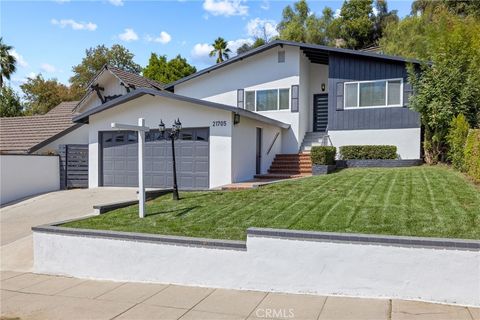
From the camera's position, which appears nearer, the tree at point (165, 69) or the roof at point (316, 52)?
the roof at point (316, 52)

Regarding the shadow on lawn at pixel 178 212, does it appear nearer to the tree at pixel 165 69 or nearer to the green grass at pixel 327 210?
the green grass at pixel 327 210

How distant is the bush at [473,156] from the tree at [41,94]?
38.4 meters

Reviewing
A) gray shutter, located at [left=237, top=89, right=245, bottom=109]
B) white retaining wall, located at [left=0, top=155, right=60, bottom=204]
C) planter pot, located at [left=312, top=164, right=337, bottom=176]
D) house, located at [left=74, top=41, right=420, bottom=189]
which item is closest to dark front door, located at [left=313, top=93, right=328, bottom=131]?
house, located at [left=74, top=41, right=420, bottom=189]

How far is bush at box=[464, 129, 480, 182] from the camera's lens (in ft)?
28.6

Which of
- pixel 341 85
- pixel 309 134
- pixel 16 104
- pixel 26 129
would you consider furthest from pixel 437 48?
pixel 16 104

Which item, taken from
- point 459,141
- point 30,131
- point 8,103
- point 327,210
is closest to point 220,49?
point 8,103

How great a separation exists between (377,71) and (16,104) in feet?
105

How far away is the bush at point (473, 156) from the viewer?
343 inches

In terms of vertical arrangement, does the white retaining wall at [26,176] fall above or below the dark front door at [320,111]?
below

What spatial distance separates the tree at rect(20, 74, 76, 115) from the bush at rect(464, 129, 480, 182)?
1510 inches

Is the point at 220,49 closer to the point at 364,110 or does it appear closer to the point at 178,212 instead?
the point at 364,110

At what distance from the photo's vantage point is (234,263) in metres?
5.71

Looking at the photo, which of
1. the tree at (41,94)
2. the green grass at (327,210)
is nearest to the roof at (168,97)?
the green grass at (327,210)

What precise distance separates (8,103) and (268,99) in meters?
26.9
